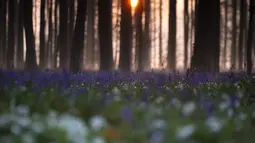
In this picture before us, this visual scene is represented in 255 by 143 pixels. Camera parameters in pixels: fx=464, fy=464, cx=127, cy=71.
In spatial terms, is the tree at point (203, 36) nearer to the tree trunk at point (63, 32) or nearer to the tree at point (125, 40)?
the tree at point (125, 40)

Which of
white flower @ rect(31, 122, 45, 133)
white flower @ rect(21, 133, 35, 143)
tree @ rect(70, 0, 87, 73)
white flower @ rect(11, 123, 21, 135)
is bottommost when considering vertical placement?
white flower @ rect(21, 133, 35, 143)

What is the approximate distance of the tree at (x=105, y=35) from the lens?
1872 centimetres

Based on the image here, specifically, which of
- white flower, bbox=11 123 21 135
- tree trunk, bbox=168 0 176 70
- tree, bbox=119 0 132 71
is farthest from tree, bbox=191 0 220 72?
tree trunk, bbox=168 0 176 70

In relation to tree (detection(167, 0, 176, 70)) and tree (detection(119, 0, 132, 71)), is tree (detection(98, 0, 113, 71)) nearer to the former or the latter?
tree (detection(119, 0, 132, 71))

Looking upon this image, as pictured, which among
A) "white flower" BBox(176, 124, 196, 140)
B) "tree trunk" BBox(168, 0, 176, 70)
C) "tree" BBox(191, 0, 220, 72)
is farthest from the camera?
"tree trunk" BBox(168, 0, 176, 70)

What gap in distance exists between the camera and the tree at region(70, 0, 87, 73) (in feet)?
52.3

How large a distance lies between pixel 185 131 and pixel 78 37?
13174mm

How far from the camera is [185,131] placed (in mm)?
3285

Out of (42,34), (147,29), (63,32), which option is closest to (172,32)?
(147,29)

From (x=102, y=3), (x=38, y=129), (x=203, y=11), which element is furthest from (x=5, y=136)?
(x=102, y=3)

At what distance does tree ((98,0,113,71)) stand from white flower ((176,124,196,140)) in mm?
15161

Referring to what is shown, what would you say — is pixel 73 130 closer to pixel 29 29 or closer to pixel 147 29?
pixel 29 29

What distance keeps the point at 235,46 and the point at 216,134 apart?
134 feet

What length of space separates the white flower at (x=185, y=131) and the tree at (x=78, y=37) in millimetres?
12340
